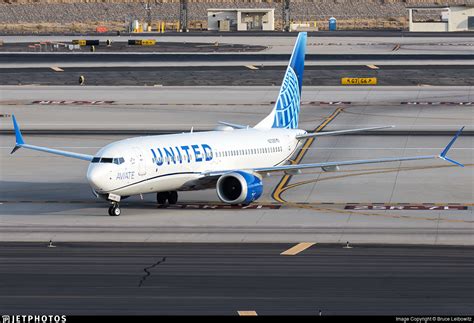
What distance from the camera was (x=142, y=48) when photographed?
179750 mm

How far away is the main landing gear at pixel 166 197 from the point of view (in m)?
60.0

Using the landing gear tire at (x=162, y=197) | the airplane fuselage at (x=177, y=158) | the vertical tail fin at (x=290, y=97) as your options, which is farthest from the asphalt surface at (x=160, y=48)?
the landing gear tire at (x=162, y=197)

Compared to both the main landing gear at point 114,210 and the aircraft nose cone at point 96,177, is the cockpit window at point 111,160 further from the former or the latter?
the main landing gear at point 114,210

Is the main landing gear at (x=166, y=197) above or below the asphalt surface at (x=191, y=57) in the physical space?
above

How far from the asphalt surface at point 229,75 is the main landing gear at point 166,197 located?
67.0 metres

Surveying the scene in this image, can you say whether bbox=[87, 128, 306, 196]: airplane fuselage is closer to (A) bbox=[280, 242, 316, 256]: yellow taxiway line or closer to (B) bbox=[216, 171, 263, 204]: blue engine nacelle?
(B) bbox=[216, 171, 263, 204]: blue engine nacelle

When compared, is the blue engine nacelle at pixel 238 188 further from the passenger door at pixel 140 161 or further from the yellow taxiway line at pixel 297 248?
the yellow taxiway line at pixel 297 248

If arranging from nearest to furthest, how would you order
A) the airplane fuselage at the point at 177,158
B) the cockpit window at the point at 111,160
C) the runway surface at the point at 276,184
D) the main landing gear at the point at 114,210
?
the runway surface at the point at 276,184
the cockpit window at the point at 111,160
the airplane fuselage at the point at 177,158
the main landing gear at the point at 114,210

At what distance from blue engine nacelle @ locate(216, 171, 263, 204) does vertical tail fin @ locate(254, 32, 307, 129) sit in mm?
8245

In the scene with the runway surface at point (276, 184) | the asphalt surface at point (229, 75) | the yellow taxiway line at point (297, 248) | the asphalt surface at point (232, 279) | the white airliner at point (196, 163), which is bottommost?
the asphalt surface at point (229, 75)

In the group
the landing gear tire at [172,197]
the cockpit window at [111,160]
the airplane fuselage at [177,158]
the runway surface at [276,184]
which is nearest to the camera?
the runway surface at [276,184]

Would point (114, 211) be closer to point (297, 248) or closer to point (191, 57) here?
point (297, 248)

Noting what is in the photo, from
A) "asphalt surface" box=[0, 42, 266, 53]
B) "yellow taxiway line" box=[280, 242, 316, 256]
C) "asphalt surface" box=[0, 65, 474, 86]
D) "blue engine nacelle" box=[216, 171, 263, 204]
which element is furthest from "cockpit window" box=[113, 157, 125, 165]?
"asphalt surface" box=[0, 42, 266, 53]

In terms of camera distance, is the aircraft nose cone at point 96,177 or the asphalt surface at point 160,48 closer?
the aircraft nose cone at point 96,177
